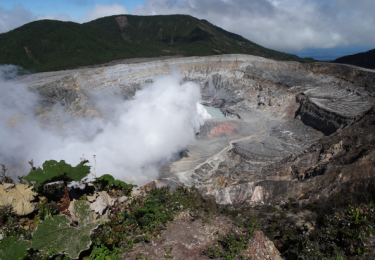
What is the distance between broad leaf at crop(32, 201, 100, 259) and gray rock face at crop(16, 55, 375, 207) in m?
13.9

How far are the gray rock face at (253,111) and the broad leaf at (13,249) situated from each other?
48.5 feet

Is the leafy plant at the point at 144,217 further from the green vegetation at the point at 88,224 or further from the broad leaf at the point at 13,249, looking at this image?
the broad leaf at the point at 13,249

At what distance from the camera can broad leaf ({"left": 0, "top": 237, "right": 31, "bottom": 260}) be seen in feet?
18.2

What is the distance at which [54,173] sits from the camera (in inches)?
289

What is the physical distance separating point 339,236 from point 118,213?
7527 millimetres

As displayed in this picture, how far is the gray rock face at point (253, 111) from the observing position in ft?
73.9

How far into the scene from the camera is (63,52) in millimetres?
82312

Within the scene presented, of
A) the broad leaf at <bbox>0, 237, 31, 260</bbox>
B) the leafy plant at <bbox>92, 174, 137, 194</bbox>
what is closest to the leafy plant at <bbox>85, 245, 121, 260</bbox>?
the broad leaf at <bbox>0, 237, 31, 260</bbox>

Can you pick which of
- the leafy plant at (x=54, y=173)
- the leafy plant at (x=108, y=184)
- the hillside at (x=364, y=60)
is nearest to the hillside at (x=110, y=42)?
the hillside at (x=364, y=60)

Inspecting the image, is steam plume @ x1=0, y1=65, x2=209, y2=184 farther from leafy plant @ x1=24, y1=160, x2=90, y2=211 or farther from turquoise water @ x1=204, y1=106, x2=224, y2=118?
leafy plant @ x1=24, y1=160, x2=90, y2=211

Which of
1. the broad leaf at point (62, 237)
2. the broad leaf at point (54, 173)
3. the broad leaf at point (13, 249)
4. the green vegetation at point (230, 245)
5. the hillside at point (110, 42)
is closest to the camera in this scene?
the broad leaf at point (13, 249)

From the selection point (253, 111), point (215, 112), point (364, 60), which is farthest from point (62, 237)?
point (364, 60)

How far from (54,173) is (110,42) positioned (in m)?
105

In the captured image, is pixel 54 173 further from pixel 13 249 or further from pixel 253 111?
pixel 253 111
